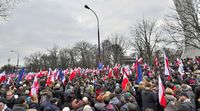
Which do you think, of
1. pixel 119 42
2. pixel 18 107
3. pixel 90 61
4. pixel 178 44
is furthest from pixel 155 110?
pixel 90 61

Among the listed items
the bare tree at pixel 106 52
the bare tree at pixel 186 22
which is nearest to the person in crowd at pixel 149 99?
the bare tree at pixel 186 22

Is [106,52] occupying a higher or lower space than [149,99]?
higher

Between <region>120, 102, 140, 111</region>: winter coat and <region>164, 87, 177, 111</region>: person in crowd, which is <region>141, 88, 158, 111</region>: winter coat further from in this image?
<region>120, 102, 140, 111</region>: winter coat

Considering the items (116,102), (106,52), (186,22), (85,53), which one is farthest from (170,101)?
(85,53)

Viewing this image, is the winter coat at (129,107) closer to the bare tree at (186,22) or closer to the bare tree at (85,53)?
the bare tree at (186,22)

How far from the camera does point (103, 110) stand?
23.4ft

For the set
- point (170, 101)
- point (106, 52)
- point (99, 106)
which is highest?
point (106, 52)

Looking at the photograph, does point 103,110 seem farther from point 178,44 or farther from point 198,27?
point 178,44

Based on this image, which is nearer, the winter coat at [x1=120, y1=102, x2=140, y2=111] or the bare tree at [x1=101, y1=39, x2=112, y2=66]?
the winter coat at [x1=120, y1=102, x2=140, y2=111]

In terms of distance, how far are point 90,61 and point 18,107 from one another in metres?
77.7

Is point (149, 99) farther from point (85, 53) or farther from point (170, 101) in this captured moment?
point (85, 53)

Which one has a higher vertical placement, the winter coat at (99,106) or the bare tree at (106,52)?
the bare tree at (106,52)

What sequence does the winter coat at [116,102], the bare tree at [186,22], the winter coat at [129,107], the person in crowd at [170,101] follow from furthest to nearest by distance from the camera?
1. the bare tree at [186,22]
2. the winter coat at [116,102]
3. the winter coat at [129,107]
4. the person in crowd at [170,101]

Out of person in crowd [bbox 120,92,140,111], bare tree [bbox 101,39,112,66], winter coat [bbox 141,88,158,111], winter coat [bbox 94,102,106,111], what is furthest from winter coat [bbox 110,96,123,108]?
bare tree [bbox 101,39,112,66]
